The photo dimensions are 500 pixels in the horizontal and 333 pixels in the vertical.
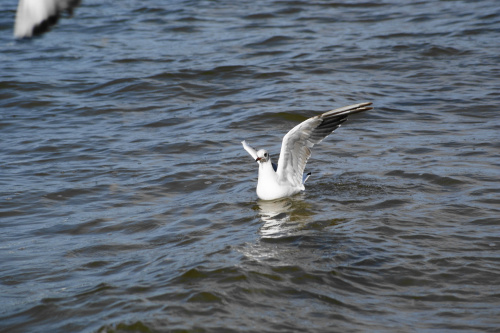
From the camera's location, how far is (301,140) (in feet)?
22.9

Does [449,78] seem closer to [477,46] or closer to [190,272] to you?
[477,46]

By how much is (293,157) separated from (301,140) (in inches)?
11.0

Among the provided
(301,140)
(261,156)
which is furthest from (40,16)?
(301,140)

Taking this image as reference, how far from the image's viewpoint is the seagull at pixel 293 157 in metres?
6.75

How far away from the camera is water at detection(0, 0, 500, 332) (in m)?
4.62

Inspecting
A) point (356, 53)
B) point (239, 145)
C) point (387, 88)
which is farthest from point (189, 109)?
point (356, 53)

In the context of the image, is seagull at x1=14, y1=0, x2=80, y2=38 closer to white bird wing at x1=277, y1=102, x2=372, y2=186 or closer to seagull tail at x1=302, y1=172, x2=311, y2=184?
white bird wing at x1=277, y1=102, x2=372, y2=186

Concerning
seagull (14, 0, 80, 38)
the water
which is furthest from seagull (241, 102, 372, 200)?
seagull (14, 0, 80, 38)

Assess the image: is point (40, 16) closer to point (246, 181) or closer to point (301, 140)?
point (301, 140)

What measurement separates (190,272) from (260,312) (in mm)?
812

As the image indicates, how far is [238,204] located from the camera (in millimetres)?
6867

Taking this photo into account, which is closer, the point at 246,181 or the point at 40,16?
the point at 40,16

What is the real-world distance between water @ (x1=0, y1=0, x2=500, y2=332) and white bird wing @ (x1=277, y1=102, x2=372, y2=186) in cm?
28

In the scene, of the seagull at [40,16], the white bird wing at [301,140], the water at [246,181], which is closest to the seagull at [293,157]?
the white bird wing at [301,140]
